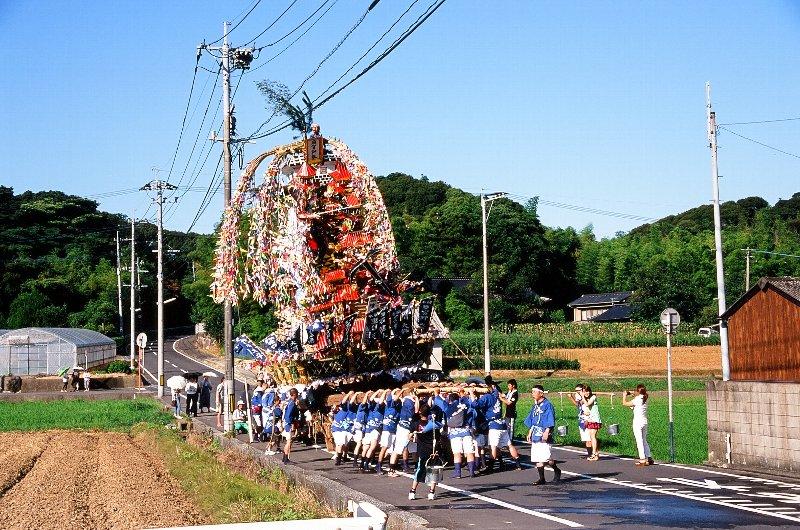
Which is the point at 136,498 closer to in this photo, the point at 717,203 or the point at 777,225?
the point at 717,203

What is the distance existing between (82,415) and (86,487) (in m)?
19.0

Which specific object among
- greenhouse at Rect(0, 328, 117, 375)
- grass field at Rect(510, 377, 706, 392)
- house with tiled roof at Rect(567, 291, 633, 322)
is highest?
house with tiled roof at Rect(567, 291, 633, 322)

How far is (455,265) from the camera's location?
81250mm

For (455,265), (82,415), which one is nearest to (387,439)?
(82,415)

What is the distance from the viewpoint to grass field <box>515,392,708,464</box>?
2218 centimetres

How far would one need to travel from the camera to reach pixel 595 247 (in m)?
107

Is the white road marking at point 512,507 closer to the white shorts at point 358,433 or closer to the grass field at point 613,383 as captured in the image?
the white shorts at point 358,433

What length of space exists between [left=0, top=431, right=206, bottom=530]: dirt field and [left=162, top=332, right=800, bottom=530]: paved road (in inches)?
132

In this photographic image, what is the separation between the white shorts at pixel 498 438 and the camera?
62.4ft

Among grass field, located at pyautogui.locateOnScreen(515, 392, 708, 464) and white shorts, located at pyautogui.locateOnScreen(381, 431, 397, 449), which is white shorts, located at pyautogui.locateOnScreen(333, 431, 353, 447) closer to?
white shorts, located at pyautogui.locateOnScreen(381, 431, 397, 449)

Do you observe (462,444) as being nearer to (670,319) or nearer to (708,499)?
(708,499)

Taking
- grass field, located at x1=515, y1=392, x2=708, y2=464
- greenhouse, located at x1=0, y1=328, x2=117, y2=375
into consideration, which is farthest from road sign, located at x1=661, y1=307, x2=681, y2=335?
greenhouse, located at x1=0, y1=328, x2=117, y2=375

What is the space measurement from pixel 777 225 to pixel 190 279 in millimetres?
55531

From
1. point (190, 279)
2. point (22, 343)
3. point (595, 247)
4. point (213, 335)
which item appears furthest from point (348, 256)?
point (595, 247)
